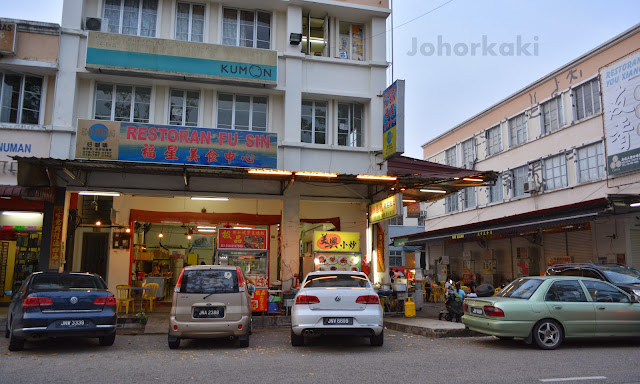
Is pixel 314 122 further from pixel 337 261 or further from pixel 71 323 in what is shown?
pixel 71 323

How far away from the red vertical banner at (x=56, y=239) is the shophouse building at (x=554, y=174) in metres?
16.9

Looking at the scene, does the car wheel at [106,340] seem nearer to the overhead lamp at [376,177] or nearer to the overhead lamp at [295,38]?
the overhead lamp at [376,177]

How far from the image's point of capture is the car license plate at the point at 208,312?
9.88 meters

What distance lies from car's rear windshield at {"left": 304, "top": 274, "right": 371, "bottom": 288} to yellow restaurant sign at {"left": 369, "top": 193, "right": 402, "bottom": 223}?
404cm

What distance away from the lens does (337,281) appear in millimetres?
10453

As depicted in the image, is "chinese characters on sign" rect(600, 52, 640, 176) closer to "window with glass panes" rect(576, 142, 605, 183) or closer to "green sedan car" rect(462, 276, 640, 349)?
"window with glass panes" rect(576, 142, 605, 183)

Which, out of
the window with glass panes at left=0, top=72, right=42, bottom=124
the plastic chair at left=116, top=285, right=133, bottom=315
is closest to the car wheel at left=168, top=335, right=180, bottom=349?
the plastic chair at left=116, top=285, right=133, bottom=315

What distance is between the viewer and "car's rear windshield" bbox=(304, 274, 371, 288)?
10359 millimetres

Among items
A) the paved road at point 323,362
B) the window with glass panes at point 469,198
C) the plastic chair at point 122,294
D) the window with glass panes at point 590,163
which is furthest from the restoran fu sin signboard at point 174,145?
the window with glass panes at point 469,198

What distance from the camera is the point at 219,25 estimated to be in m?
16.9

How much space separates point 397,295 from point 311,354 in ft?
25.1

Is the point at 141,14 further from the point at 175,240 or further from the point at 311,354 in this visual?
the point at 311,354

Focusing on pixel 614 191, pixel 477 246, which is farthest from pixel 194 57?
pixel 477 246

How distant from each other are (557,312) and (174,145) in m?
10.9
